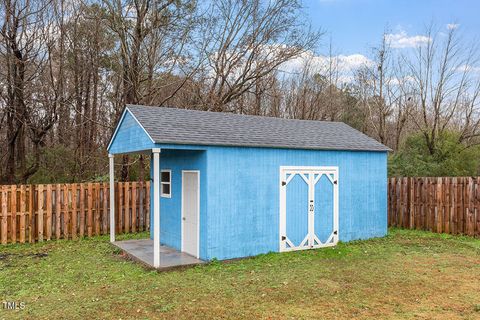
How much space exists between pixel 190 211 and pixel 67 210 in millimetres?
4340

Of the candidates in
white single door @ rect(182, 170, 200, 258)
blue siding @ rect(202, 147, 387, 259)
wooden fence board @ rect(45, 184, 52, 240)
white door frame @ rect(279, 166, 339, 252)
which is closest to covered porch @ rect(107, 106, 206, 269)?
white single door @ rect(182, 170, 200, 258)

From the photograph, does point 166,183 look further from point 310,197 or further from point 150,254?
point 310,197

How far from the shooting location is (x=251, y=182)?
8703 millimetres

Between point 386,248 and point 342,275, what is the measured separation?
3048mm

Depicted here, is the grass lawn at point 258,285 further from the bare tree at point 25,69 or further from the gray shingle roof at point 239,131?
the bare tree at point 25,69

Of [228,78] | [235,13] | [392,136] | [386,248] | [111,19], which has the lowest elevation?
[386,248]

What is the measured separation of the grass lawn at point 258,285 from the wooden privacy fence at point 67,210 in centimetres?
101

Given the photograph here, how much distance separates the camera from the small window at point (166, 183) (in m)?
9.62

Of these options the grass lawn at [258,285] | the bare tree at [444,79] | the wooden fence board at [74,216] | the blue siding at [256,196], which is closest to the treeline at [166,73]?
the bare tree at [444,79]

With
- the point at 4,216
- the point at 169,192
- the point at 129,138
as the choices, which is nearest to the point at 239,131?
the point at 169,192

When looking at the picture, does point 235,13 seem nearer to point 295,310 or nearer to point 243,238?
point 243,238

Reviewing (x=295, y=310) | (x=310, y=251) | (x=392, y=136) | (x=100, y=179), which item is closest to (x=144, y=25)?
(x=100, y=179)

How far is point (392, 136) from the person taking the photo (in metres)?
25.5

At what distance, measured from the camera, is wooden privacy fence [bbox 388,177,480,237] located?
1099 cm
